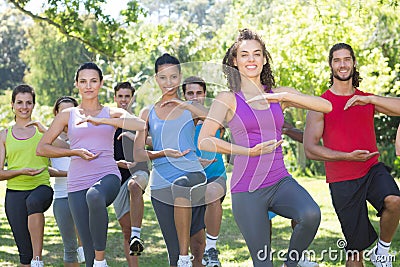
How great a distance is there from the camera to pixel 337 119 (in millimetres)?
6328

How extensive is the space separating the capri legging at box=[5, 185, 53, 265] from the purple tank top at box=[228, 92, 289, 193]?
253 centimetres

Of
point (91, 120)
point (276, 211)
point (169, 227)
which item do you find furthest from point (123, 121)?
point (276, 211)

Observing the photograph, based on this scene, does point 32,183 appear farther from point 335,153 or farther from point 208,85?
point 335,153

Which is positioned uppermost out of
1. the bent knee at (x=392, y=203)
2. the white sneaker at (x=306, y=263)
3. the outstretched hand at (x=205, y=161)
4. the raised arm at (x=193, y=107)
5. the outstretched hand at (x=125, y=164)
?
the raised arm at (x=193, y=107)

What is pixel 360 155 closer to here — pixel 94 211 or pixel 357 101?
pixel 357 101

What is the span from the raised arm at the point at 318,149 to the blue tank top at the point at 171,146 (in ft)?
3.38

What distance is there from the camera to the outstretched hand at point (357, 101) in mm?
5965

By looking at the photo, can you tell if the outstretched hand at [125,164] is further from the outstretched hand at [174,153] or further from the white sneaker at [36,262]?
the white sneaker at [36,262]

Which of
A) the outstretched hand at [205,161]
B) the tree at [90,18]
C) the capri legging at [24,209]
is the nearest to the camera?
the outstretched hand at [205,161]

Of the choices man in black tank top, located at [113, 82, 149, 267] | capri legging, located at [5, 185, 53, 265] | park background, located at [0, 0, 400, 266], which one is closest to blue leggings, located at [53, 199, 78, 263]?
capri legging, located at [5, 185, 53, 265]

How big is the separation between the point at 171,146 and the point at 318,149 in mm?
1321

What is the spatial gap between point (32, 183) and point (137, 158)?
1192 mm

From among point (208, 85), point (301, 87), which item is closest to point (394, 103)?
point (208, 85)

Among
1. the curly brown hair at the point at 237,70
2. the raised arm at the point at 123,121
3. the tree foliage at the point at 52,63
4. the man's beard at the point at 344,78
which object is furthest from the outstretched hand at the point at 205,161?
the tree foliage at the point at 52,63
